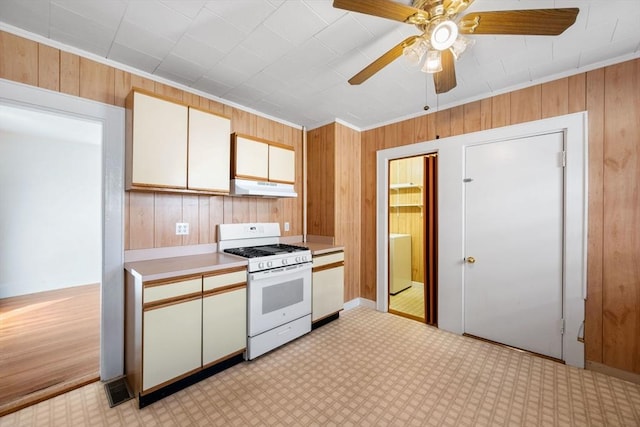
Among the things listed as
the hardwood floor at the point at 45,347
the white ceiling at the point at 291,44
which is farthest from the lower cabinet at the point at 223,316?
the white ceiling at the point at 291,44

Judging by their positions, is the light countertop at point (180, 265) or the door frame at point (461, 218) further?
the door frame at point (461, 218)

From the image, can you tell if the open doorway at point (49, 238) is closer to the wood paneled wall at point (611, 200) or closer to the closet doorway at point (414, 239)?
the closet doorway at point (414, 239)

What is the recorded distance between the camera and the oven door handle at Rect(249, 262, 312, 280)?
2287 millimetres

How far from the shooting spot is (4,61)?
67.0 inches

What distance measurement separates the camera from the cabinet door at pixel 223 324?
202 cm

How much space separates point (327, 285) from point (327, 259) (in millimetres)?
302

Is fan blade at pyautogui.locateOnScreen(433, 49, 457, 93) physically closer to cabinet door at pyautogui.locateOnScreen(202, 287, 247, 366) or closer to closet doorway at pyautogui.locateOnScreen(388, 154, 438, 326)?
closet doorway at pyautogui.locateOnScreen(388, 154, 438, 326)

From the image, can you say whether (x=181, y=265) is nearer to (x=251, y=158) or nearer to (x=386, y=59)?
(x=251, y=158)

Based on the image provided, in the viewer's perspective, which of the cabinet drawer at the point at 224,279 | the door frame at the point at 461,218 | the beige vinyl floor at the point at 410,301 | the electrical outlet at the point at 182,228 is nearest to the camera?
the cabinet drawer at the point at 224,279

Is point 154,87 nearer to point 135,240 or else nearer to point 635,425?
point 135,240

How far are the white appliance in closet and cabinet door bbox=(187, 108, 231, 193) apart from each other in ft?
8.53

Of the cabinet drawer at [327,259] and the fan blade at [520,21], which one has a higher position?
the fan blade at [520,21]

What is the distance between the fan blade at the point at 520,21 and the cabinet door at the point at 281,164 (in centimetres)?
205

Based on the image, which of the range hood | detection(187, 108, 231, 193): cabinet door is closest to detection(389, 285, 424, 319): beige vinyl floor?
the range hood
